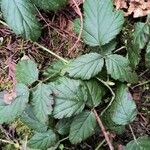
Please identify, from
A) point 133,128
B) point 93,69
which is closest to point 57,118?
point 93,69

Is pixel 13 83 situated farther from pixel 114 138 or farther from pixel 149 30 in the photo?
pixel 149 30

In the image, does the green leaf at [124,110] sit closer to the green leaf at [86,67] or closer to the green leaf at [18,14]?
the green leaf at [86,67]

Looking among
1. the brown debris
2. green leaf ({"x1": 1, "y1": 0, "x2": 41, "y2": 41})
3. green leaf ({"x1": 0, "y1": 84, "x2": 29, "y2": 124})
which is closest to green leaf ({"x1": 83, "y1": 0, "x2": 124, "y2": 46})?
the brown debris

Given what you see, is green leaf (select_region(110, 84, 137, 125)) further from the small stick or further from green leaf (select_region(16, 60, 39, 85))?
green leaf (select_region(16, 60, 39, 85))

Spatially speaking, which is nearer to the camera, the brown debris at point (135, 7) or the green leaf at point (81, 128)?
the green leaf at point (81, 128)

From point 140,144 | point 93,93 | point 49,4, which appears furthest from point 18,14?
point 140,144

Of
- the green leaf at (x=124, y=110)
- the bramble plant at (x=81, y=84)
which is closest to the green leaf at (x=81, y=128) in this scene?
the bramble plant at (x=81, y=84)

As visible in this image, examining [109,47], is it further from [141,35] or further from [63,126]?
[63,126]
